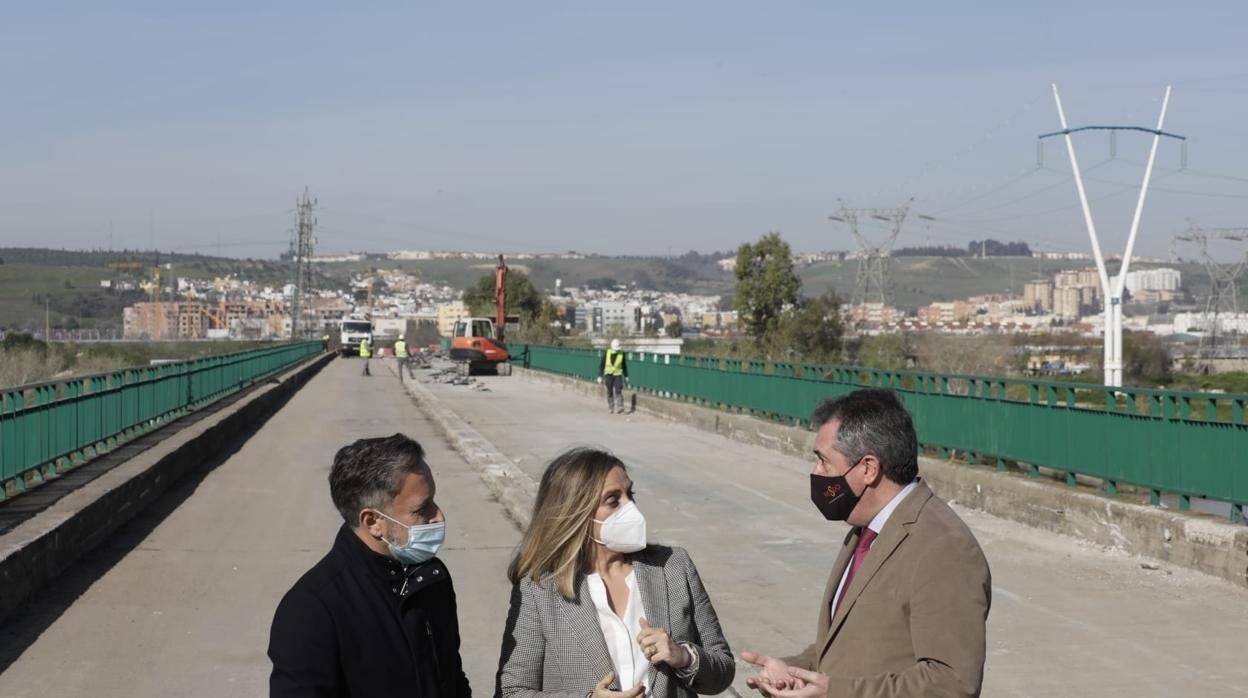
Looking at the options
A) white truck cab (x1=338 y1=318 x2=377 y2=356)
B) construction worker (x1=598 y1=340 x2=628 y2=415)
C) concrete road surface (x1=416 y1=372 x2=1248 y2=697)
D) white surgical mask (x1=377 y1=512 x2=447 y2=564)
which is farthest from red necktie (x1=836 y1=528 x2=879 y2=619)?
white truck cab (x1=338 y1=318 x2=377 y2=356)

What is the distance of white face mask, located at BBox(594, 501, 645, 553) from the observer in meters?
4.07

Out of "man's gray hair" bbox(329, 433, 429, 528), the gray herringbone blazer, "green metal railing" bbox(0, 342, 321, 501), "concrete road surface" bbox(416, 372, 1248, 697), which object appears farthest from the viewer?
"green metal railing" bbox(0, 342, 321, 501)

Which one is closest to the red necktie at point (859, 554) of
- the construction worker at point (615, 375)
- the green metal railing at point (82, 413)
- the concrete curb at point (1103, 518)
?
the concrete curb at point (1103, 518)

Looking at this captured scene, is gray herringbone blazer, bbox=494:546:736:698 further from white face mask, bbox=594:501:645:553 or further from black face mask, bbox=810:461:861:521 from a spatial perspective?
black face mask, bbox=810:461:861:521

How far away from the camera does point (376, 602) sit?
12.4 feet

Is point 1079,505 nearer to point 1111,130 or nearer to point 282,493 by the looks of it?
point 282,493

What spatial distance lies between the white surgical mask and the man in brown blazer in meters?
0.86

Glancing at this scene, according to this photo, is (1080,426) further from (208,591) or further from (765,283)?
(765,283)

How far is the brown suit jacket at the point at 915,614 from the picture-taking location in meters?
3.48

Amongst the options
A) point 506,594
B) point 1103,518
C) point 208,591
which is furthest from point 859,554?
point 1103,518

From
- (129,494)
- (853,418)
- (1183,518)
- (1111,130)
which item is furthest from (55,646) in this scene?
(1111,130)

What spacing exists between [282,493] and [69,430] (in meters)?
3.04

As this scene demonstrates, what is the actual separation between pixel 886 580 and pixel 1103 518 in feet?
32.3

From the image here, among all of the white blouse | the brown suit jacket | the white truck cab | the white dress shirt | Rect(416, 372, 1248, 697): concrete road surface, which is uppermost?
the white dress shirt
